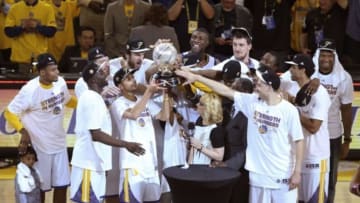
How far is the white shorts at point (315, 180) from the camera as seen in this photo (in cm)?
898

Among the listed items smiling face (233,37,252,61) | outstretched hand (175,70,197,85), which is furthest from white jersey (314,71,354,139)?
outstretched hand (175,70,197,85)

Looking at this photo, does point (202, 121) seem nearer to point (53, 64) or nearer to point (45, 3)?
point (53, 64)

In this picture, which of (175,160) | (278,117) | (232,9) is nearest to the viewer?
(278,117)

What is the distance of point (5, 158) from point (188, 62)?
12.7ft

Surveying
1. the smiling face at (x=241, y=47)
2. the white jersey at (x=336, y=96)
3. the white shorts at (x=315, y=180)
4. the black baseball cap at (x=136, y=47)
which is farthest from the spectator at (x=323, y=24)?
the black baseball cap at (x=136, y=47)

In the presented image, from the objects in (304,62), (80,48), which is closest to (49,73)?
(304,62)

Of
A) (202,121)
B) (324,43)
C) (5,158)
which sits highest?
(324,43)

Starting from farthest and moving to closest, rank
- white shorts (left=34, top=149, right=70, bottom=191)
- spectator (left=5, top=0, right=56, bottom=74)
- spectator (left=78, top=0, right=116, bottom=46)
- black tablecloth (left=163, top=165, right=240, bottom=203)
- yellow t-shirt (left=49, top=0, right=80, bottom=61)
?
yellow t-shirt (left=49, top=0, right=80, bottom=61), spectator (left=78, top=0, right=116, bottom=46), spectator (left=5, top=0, right=56, bottom=74), white shorts (left=34, top=149, right=70, bottom=191), black tablecloth (left=163, top=165, right=240, bottom=203)

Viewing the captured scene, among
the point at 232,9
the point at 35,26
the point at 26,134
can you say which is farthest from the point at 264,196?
the point at 35,26

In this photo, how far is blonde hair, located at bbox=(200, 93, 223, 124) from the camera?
8.41 meters

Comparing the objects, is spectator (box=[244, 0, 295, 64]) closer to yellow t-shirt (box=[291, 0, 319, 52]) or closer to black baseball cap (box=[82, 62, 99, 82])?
yellow t-shirt (box=[291, 0, 319, 52])

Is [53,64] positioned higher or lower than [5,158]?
higher

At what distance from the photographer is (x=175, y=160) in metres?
9.06

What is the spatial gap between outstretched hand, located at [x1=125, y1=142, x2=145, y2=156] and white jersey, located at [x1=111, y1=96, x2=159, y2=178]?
14 centimetres
